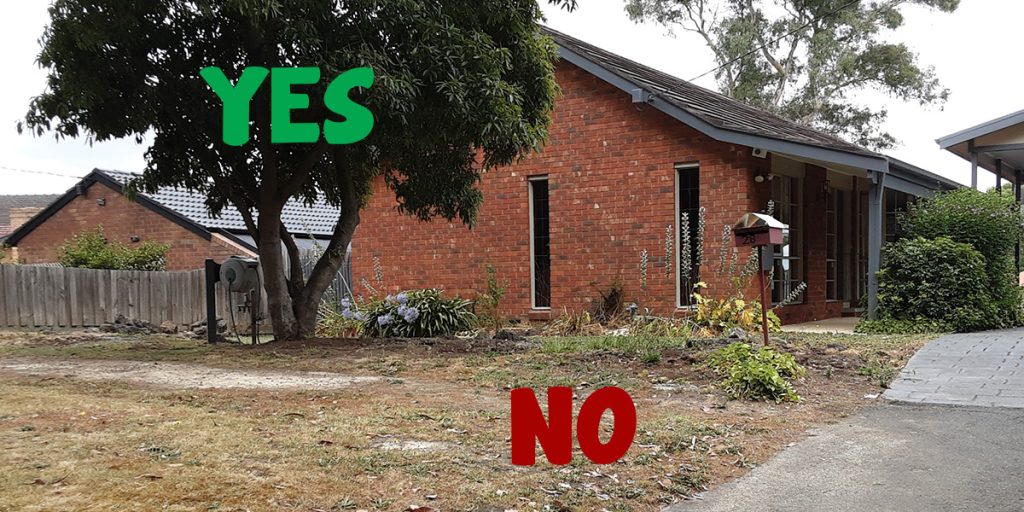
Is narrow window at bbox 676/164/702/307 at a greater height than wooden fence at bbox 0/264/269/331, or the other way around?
narrow window at bbox 676/164/702/307

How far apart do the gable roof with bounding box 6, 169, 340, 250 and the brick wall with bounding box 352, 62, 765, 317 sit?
27.0 ft

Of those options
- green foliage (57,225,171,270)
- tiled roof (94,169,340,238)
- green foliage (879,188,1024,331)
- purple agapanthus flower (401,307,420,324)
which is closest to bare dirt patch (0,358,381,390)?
purple agapanthus flower (401,307,420,324)

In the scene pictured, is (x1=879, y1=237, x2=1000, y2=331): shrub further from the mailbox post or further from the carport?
the mailbox post

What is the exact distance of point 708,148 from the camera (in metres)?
13.0

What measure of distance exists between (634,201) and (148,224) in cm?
1700

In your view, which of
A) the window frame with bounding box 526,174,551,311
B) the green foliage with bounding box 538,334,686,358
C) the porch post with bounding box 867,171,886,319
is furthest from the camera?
the window frame with bounding box 526,174,551,311

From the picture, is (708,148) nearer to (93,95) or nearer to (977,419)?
(977,419)

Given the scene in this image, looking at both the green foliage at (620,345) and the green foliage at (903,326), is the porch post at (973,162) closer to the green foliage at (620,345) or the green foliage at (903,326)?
the green foliage at (903,326)

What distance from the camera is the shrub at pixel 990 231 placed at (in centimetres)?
1235

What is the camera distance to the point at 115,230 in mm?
25438

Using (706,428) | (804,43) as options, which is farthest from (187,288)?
(804,43)

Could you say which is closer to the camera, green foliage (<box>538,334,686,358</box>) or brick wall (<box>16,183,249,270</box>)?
green foliage (<box>538,334,686,358</box>)

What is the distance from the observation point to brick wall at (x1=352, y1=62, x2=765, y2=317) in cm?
1305

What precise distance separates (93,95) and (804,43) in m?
27.7
